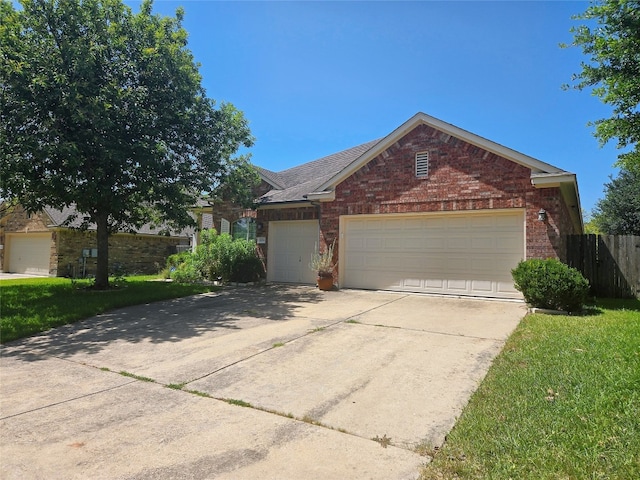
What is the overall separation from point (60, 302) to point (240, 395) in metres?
7.90

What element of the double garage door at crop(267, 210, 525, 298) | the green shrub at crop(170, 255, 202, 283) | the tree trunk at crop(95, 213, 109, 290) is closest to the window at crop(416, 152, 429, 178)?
the double garage door at crop(267, 210, 525, 298)

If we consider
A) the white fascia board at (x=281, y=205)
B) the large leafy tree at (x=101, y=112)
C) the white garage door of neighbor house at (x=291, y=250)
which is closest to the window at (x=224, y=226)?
the white fascia board at (x=281, y=205)

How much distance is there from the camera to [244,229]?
15.4 m

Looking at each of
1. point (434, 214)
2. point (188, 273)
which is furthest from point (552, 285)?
point (188, 273)

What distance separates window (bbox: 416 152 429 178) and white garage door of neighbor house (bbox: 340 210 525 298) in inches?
48.7

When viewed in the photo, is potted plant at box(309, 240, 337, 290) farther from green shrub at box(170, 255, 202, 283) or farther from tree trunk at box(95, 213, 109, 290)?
tree trunk at box(95, 213, 109, 290)

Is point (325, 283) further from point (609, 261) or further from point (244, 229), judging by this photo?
point (609, 261)

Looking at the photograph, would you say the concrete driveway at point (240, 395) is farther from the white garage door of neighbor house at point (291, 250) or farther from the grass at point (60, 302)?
the white garage door of neighbor house at point (291, 250)

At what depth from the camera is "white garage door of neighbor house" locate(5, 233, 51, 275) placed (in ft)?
68.0

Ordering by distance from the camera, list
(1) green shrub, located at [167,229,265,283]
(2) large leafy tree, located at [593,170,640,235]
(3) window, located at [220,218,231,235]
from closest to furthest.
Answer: (1) green shrub, located at [167,229,265,283], (3) window, located at [220,218,231,235], (2) large leafy tree, located at [593,170,640,235]

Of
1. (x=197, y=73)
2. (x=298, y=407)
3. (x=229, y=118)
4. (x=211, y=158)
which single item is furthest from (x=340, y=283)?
(x=298, y=407)

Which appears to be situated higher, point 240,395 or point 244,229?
point 244,229

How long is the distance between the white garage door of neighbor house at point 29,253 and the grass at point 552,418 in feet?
76.9

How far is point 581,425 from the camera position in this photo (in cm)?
308
